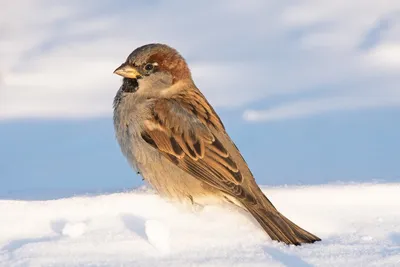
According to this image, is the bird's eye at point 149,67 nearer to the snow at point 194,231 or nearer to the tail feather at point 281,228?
the snow at point 194,231

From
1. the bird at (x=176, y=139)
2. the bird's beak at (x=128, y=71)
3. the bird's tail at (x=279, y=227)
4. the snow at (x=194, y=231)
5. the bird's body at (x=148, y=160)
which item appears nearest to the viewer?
the snow at (x=194, y=231)

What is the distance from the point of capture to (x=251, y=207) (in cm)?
688

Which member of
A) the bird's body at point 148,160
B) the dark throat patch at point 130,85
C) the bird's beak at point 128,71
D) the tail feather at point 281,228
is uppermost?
the bird's beak at point 128,71

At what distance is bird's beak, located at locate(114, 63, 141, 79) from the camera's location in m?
7.75

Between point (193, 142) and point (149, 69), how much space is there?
0.91m

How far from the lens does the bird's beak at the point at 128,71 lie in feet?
25.4

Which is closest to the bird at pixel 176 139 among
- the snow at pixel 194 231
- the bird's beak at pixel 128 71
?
the bird's beak at pixel 128 71

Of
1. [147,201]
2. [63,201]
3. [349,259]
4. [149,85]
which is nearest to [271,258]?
[349,259]

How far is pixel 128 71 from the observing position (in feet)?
25.5

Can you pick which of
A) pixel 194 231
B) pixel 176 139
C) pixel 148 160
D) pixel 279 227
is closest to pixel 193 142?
pixel 176 139

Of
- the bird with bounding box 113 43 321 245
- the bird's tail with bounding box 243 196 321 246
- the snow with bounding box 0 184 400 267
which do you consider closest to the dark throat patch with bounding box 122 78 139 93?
the bird with bounding box 113 43 321 245

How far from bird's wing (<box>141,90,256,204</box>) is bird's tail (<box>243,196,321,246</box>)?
0.19m

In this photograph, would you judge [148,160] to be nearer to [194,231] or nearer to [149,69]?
[149,69]

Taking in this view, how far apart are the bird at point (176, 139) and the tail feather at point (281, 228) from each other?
0.01 meters
